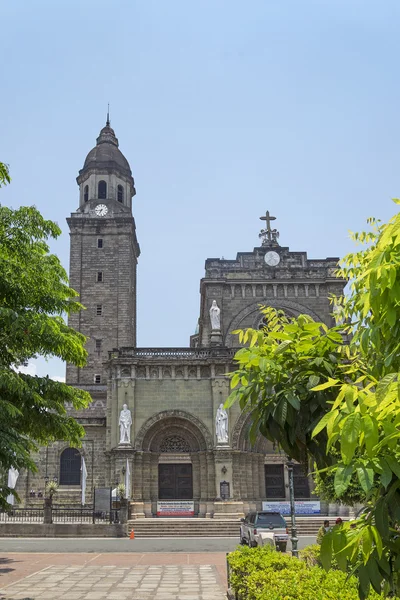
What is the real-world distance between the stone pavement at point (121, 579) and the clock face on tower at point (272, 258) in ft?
85.5

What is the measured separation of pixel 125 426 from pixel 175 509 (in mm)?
5937

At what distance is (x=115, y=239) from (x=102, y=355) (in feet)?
34.8

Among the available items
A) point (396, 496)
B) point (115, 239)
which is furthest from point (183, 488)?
point (396, 496)

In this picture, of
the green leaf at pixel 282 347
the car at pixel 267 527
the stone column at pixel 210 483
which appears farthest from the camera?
the stone column at pixel 210 483

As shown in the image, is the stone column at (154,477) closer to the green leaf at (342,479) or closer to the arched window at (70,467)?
the arched window at (70,467)

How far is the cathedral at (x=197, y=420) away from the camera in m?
36.6

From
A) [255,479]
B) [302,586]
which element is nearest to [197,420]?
[255,479]

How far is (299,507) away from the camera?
34.8 metres

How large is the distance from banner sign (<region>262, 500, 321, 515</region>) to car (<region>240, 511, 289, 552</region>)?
11.6 meters

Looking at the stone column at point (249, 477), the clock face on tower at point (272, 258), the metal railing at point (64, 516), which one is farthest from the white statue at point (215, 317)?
the metal railing at point (64, 516)

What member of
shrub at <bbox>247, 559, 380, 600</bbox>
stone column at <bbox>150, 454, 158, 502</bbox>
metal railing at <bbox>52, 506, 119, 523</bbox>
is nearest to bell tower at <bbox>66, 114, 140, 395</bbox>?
stone column at <bbox>150, 454, 158, 502</bbox>

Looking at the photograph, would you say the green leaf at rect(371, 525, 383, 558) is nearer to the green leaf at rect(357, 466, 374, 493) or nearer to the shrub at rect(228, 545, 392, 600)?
the green leaf at rect(357, 466, 374, 493)

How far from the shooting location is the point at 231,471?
36.3 meters

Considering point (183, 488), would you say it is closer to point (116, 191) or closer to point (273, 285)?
point (273, 285)
